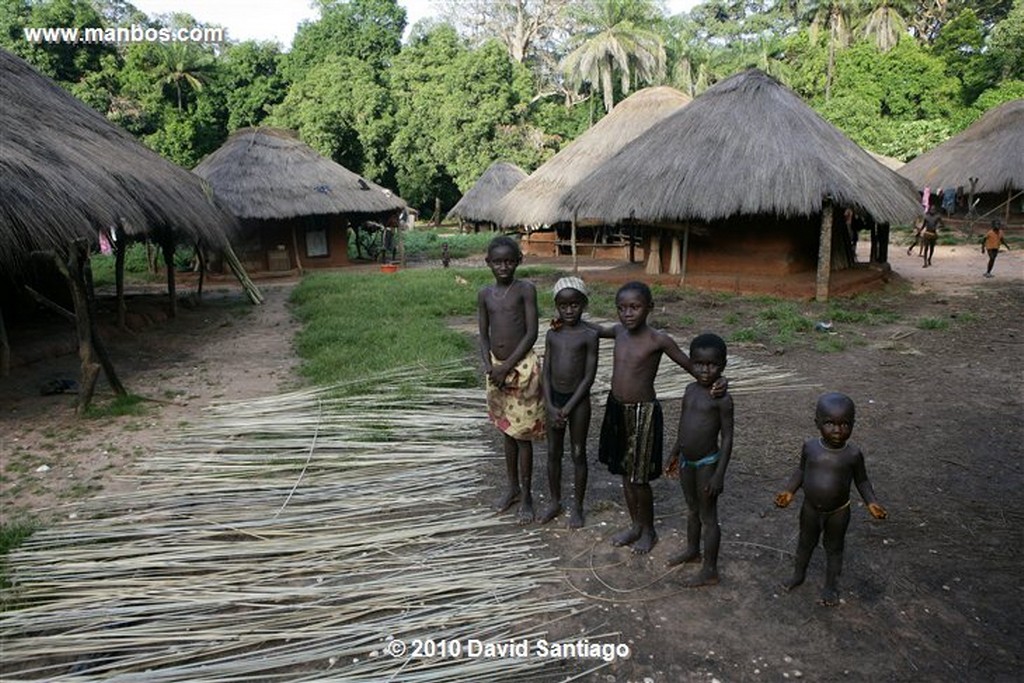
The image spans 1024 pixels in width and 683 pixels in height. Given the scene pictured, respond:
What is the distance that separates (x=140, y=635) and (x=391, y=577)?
0.94 meters

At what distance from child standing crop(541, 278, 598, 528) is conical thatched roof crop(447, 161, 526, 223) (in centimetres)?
2038

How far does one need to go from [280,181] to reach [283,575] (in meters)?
16.1

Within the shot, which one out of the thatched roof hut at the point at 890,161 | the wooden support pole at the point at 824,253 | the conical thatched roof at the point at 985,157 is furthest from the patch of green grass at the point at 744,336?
the thatched roof hut at the point at 890,161

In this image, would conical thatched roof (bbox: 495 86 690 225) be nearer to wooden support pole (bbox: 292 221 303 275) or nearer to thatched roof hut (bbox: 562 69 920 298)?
thatched roof hut (bbox: 562 69 920 298)

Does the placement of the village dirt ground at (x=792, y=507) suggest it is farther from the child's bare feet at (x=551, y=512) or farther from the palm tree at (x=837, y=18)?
the palm tree at (x=837, y=18)

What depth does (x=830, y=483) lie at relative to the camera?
2615 mm

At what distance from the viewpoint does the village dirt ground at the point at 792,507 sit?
248 cm

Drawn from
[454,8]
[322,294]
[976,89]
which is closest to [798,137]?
[322,294]

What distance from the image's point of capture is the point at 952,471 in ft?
13.6

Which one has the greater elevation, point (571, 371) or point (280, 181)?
point (280, 181)

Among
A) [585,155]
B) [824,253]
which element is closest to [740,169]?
[824,253]

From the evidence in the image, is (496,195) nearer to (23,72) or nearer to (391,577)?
(23,72)

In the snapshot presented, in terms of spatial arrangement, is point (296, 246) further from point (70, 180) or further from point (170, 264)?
point (70, 180)

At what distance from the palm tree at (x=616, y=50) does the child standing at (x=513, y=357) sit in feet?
93.0
